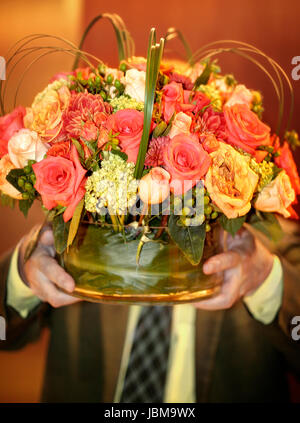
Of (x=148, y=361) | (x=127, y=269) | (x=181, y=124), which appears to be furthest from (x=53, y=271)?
(x=148, y=361)

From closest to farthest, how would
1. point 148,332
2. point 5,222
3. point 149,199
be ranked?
point 149,199 → point 148,332 → point 5,222

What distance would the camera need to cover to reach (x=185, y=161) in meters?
0.61

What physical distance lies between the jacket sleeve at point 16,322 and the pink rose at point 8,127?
1.43ft

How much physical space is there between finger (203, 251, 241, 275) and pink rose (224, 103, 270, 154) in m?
0.21

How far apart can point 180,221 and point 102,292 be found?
0.20 meters

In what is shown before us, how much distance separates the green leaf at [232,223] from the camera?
68 centimetres

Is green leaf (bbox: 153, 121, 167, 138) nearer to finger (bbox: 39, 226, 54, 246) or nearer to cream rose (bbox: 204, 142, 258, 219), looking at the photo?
cream rose (bbox: 204, 142, 258, 219)

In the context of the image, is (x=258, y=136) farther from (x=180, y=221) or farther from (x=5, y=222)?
(x=5, y=222)

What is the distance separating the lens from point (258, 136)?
682mm

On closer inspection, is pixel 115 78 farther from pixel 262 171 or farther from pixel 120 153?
pixel 262 171

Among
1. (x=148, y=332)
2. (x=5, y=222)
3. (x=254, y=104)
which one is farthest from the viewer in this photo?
(x=5, y=222)

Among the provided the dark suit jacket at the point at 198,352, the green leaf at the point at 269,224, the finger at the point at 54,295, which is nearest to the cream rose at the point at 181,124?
the green leaf at the point at 269,224

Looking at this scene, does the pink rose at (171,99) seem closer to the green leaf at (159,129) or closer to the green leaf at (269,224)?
the green leaf at (159,129)
